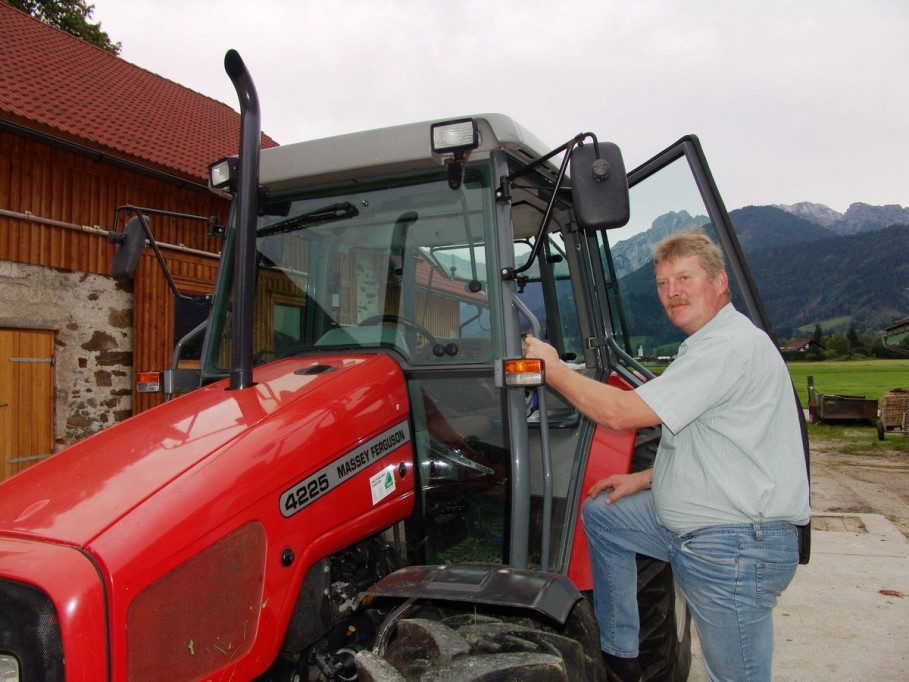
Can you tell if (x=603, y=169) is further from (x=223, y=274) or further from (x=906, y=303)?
(x=906, y=303)

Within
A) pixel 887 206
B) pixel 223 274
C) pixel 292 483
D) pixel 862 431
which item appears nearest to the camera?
pixel 292 483

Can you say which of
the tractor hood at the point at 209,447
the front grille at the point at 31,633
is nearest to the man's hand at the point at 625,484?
the tractor hood at the point at 209,447

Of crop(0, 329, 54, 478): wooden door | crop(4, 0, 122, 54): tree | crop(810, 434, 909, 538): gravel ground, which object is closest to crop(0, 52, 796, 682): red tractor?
crop(810, 434, 909, 538): gravel ground

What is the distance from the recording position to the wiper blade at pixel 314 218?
2717 millimetres

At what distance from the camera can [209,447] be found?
1848mm

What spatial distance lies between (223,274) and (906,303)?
3032 inches

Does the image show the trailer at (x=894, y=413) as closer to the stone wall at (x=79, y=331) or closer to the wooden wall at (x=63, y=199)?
the wooden wall at (x=63, y=199)

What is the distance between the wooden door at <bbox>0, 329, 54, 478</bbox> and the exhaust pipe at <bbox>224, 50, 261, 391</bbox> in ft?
23.7

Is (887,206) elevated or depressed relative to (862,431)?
elevated

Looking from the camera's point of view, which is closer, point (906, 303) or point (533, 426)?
point (533, 426)

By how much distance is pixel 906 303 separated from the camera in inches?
2628

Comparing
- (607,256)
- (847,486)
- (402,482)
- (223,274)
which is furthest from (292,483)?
(847,486)

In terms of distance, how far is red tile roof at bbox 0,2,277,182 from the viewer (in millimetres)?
8508

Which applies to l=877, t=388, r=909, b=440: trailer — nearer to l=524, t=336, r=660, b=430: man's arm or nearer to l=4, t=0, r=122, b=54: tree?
l=524, t=336, r=660, b=430: man's arm
